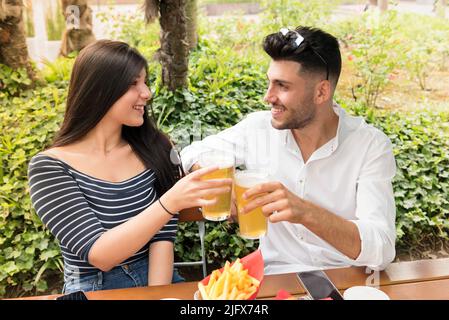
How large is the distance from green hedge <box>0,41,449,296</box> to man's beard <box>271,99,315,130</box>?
1382 millimetres

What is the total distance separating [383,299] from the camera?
4.42 ft

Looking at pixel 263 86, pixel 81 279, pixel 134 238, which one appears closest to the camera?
pixel 134 238

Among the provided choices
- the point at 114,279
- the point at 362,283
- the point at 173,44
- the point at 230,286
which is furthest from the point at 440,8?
the point at 230,286

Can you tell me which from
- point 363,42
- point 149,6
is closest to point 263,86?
point 363,42

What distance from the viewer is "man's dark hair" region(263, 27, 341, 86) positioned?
200cm

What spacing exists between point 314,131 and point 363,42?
319cm

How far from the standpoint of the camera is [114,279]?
5.95ft

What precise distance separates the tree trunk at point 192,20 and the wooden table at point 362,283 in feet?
11.2

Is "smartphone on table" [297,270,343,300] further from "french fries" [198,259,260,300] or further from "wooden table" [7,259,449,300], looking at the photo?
"french fries" [198,259,260,300]

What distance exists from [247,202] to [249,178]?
7 cm

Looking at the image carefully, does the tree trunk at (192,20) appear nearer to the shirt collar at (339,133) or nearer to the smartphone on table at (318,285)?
the shirt collar at (339,133)

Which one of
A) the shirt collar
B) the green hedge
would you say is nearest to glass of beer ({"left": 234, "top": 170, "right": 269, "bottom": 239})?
the shirt collar

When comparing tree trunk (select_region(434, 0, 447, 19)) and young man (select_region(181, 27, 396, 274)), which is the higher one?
tree trunk (select_region(434, 0, 447, 19))

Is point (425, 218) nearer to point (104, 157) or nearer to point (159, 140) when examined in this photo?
point (159, 140)
